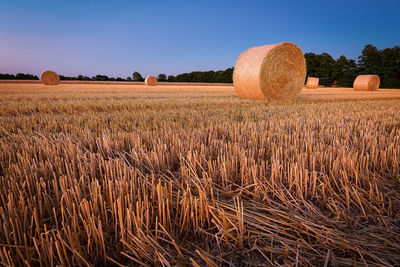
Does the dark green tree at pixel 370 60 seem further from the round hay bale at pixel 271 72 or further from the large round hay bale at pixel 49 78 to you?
the large round hay bale at pixel 49 78

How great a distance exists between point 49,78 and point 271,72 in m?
17.5

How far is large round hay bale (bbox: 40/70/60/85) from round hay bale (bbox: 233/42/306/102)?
16.1m

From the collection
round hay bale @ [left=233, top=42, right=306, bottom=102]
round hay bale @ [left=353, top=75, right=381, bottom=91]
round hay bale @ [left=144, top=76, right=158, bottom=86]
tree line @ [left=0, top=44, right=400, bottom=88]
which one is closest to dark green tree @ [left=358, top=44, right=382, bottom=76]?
tree line @ [left=0, top=44, right=400, bottom=88]

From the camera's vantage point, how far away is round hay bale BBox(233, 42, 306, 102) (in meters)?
6.34

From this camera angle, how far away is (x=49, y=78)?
17.0m

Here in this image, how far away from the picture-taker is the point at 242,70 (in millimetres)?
7078

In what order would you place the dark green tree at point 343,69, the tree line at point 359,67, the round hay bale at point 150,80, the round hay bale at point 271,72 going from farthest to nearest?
the dark green tree at point 343,69 → the tree line at point 359,67 → the round hay bale at point 150,80 → the round hay bale at point 271,72

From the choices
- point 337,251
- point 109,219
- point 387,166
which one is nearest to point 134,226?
point 109,219

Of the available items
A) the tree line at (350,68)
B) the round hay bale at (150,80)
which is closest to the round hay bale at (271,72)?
the round hay bale at (150,80)

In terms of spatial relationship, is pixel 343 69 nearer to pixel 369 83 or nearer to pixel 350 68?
pixel 350 68

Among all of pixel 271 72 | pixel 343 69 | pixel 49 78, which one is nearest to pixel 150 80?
pixel 49 78

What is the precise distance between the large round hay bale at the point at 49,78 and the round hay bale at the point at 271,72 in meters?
16.1

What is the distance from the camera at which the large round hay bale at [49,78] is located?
16656 millimetres

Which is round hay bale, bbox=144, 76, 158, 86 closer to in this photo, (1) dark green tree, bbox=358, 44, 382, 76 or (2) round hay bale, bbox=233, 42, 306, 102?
(2) round hay bale, bbox=233, 42, 306, 102
